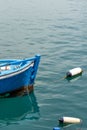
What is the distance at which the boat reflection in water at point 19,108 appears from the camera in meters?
18.5

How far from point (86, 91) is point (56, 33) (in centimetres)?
1660

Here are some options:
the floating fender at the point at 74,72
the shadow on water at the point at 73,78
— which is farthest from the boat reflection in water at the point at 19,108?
the floating fender at the point at 74,72

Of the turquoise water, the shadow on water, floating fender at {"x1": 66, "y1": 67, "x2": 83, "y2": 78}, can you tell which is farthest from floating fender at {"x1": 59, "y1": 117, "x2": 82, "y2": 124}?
floating fender at {"x1": 66, "y1": 67, "x2": 83, "y2": 78}

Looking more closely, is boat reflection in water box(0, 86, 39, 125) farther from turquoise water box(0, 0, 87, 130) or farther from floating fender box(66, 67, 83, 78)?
floating fender box(66, 67, 83, 78)

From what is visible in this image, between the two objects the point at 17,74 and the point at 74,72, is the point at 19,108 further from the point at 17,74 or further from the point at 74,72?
the point at 74,72

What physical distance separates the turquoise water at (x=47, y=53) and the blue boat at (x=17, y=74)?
2.48 ft

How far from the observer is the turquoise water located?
61.1 feet

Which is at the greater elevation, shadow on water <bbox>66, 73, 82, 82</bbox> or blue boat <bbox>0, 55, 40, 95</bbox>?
shadow on water <bbox>66, 73, 82, 82</bbox>

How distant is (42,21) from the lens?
42.8 meters

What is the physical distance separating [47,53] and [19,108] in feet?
34.7

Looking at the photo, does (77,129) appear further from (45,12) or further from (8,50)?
(45,12)

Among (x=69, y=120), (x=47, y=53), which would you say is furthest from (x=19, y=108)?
(x=47, y=53)

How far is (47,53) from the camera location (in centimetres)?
2947

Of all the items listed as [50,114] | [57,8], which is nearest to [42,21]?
[57,8]
